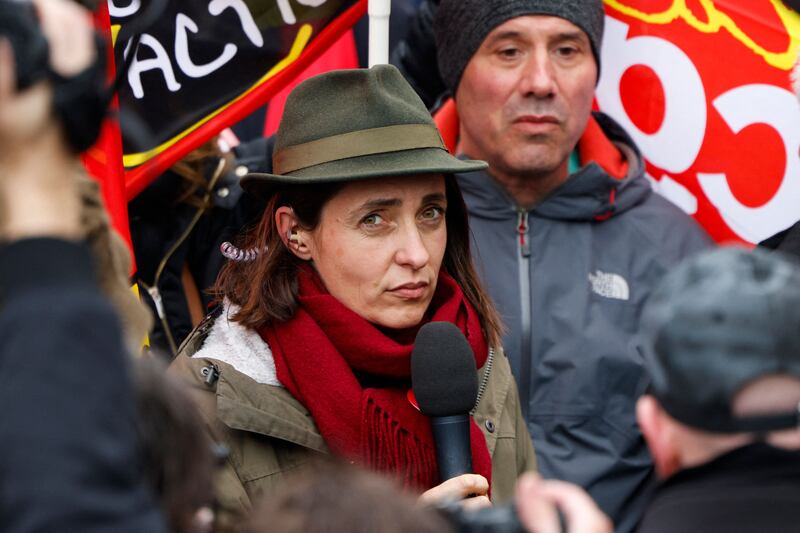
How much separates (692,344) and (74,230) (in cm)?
80

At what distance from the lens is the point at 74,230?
55.7 inches

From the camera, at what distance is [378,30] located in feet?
12.1

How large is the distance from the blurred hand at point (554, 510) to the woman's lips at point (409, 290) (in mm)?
1599

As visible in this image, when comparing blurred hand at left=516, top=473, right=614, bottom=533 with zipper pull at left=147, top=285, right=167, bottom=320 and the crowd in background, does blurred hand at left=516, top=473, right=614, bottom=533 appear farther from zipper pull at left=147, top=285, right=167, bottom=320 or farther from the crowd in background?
zipper pull at left=147, top=285, right=167, bottom=320

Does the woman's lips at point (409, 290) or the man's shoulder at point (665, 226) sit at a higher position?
the woman's lips at point (409, 290)

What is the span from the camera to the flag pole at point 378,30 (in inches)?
144

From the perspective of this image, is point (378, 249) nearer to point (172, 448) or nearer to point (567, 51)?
point (567, 51)

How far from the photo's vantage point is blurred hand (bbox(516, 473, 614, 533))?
1479mm

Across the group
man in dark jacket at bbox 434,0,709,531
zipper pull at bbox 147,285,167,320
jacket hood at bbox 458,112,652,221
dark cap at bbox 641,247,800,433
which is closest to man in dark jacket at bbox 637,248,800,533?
dark cap at bbox 641,247,800,433

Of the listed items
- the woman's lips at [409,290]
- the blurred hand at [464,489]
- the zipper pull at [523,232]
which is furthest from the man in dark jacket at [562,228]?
the blurred hand at [464,489]

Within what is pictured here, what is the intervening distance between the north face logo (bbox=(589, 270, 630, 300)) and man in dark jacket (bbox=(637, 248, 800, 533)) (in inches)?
93.9

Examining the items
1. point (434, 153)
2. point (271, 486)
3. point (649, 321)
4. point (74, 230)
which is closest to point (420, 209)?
point (434, 153)

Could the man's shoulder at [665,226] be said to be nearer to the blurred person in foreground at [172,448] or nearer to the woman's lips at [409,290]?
the woman's lips at [409,290]

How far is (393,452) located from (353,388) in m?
0.19
